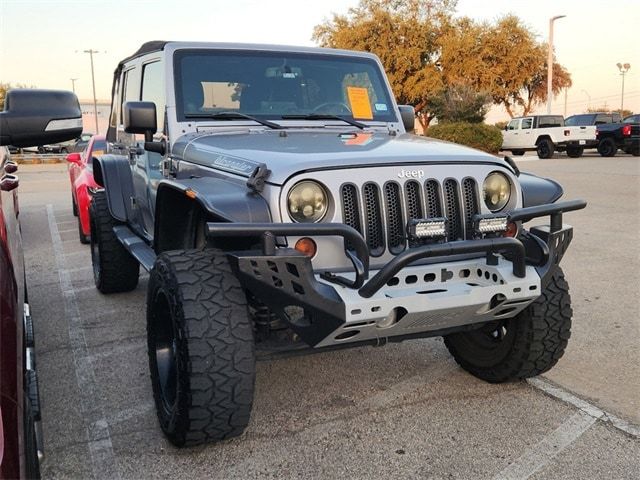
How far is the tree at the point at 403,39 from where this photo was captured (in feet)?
113

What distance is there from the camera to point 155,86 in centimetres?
425

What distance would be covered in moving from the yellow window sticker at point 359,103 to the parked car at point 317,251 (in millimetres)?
384

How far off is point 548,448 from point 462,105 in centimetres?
2557

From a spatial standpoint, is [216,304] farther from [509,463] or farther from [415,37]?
[415,37]

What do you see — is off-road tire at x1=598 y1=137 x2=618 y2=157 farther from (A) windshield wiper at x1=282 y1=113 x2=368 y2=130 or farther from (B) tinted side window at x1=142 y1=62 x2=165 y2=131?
(B) tinted side window at x1=142 y1=62 x2=165 y2=131

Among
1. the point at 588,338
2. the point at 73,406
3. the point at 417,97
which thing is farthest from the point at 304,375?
the point at 417,97

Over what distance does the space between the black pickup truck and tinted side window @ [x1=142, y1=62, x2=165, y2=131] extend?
70.2 ft

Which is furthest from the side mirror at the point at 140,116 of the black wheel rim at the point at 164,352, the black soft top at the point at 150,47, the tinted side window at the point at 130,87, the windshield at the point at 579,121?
the windshield at the point at 579,121

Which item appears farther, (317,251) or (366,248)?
(317,251)

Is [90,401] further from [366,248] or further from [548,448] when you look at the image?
[548,448]

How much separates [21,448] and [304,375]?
2.38 meters

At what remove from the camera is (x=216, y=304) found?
2600 millimetres

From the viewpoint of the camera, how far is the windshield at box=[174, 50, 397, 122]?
3.95 metres

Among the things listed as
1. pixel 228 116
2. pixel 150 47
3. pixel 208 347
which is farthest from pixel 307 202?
pixel 150 47
